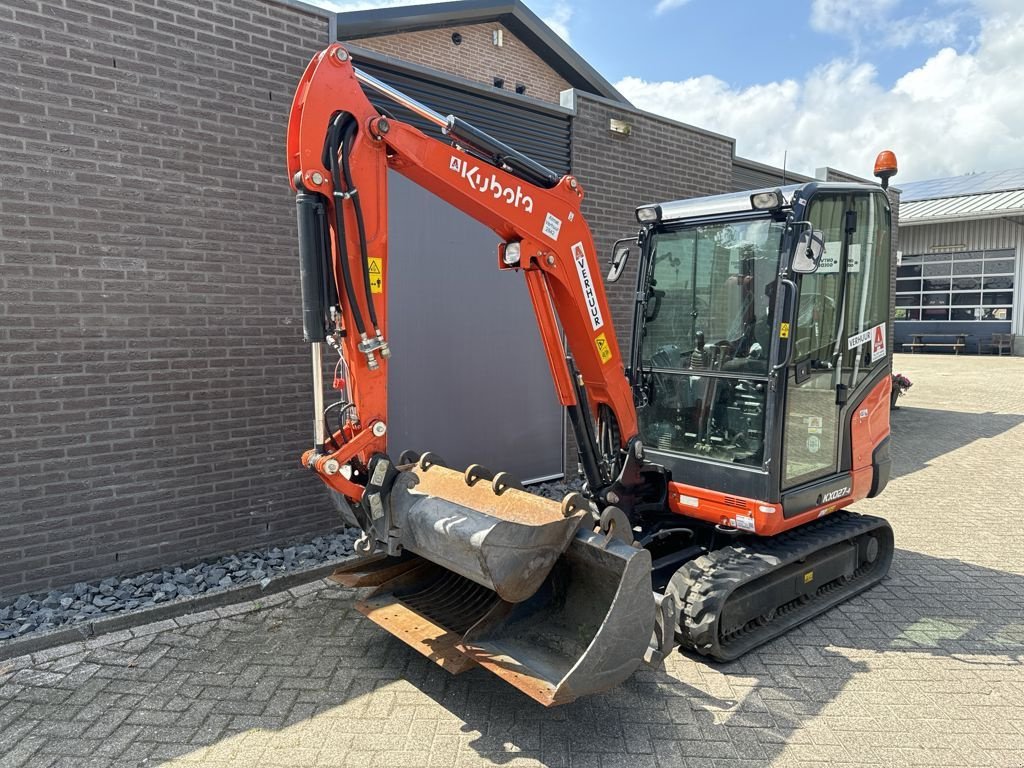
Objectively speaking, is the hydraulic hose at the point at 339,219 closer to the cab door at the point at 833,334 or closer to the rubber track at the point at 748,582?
the rubber track at the point at 748,582

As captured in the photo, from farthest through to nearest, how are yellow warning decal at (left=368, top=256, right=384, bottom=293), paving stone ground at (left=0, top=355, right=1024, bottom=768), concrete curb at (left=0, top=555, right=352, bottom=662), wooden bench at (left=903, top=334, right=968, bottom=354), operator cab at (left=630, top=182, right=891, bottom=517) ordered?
1. wooden bench at (left=903, top=334, right=968, bottom=354)
2. operator cab at (left=630, top=182, right=891, bottom=517)
3. concrete curb at (left=0, top=555, right=352, bottom=662)
4. yellow warning decal at (left=368, top=256, right=384, bottom=293)
5. paving stone ground at (left=0, top=355, right=1024, bottom=768)

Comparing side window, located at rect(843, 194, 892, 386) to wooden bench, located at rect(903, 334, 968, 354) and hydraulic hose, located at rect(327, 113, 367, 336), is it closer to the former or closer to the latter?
hydraulic hose, located at rect(327, 113, 367, 336)

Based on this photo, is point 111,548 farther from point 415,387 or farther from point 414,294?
point 414,294

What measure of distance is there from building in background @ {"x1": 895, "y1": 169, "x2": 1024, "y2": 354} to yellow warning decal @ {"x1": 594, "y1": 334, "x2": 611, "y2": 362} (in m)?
24.3

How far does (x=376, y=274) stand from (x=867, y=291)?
3323 millimetres

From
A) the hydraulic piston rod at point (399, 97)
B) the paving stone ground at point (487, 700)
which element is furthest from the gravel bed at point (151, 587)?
the hydraulic piston rod at point (399, 97)

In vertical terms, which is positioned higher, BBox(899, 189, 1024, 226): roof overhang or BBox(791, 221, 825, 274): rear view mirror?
BBox(899, 189, 1024, 226): roof overhang

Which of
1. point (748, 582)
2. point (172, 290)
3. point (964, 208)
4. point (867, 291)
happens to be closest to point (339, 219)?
point (172, 290)

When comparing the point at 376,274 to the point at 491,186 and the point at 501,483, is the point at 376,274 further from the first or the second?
the point at 501,483

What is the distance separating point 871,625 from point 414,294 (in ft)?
14.5

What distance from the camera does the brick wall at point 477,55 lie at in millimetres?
11094

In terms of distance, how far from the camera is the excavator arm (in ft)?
10.5

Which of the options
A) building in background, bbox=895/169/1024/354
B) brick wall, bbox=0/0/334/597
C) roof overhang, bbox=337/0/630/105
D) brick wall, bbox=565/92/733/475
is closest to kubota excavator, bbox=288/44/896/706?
Answer: brick wall, bbox=0/0/334/597

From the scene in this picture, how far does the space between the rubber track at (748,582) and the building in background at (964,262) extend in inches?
911
